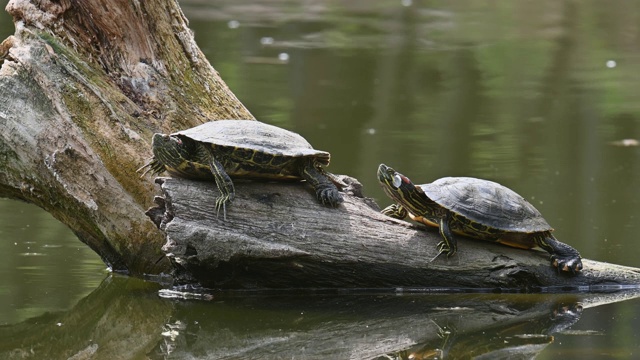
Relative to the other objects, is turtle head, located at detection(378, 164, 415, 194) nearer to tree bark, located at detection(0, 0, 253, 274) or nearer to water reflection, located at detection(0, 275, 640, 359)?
water reflection, located at detection(0, 275, 640, 359)

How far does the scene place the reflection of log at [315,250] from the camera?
15.5 ft

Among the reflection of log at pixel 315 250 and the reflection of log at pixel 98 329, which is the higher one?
the reflection of log at pixel 315 250

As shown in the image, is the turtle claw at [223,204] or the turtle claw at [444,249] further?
the turtle claw at [444,249]

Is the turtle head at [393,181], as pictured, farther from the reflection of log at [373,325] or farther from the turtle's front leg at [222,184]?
the turtle's front leg at [222,184]

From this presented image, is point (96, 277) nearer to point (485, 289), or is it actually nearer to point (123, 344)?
point (123, 344)

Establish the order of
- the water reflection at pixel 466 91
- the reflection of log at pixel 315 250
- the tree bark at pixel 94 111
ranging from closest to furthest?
the reflection of log at pixel 315 250 < the tree bark at pixel 94 111 < the water reflection at pixel 466 91

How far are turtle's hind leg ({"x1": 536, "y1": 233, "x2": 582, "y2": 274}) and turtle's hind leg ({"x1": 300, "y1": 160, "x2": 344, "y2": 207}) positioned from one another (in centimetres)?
100

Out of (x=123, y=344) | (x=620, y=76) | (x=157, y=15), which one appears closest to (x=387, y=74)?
(x=620, y=76)

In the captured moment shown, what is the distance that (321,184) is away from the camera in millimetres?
4930

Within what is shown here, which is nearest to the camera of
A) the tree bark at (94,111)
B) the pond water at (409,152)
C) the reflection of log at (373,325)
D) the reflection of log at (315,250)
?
the reflection of log at (373,325)

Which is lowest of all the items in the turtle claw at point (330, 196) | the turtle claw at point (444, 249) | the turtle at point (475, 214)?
the turtle claw at point (444, 249)

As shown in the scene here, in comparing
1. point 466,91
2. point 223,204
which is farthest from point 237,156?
point 466,91

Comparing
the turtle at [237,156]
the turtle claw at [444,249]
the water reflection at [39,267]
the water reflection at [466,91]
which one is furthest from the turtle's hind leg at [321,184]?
the water reflection at [466,91]

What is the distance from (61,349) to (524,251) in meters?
2.22
